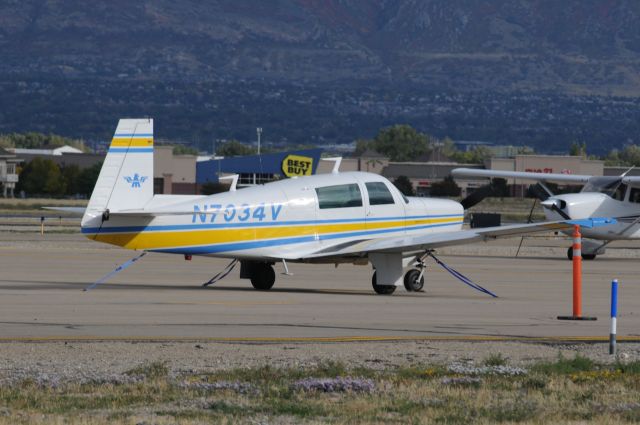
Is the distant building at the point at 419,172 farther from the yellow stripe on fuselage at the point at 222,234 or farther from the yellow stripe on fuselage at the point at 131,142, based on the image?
the yellow stripe on fuselage at the point at 131,142

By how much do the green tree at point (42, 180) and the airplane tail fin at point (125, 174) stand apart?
99.4 meters

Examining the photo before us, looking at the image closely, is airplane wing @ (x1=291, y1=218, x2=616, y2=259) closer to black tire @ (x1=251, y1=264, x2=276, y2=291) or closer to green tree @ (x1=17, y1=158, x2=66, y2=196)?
black tire @ (x1=251, y1=264, x2=276, y2=291)

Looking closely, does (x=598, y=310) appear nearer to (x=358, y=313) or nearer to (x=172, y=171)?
(x=358, y=313)

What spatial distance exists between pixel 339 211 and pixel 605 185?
15.9 m

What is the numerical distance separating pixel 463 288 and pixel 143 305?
727cm

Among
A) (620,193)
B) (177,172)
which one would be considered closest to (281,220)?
(620,193)

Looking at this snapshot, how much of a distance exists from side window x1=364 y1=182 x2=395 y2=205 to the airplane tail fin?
13.2 feet

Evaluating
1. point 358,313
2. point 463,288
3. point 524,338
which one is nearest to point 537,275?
point 463,288

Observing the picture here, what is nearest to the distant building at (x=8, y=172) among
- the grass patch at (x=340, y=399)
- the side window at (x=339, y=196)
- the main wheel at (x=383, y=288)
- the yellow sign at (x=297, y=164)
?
the yellow sign at (x=297, y=164)

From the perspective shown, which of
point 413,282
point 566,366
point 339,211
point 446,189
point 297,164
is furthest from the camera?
point 446,189

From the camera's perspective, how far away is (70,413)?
10781mm

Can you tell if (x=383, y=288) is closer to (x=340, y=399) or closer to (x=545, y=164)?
(x=340, y=399)

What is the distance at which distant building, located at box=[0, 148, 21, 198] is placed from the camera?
415 feet

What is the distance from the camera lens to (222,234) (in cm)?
2155
